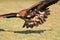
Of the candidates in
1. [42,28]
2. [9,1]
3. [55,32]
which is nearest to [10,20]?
[42,28]

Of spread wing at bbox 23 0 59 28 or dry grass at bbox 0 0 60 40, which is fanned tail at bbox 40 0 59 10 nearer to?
spread wing at bbox 23 0 59 28

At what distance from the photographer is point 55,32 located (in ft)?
22.7

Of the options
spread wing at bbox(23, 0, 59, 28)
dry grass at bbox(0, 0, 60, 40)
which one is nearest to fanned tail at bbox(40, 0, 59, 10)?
spread wing at bbox(23, 0, 59, 28)

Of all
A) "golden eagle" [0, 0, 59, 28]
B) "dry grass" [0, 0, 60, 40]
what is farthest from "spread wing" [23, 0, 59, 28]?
"dry grass" [0, 0, 60, 40]

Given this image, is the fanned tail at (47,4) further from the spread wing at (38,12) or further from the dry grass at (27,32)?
the dry grass at (27,32)

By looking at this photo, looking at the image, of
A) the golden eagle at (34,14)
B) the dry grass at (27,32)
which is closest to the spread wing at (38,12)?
the golden eagle at (34,14)

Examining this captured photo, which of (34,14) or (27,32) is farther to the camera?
(27,32)

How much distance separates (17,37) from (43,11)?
949mm

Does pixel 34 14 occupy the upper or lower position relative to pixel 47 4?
lower

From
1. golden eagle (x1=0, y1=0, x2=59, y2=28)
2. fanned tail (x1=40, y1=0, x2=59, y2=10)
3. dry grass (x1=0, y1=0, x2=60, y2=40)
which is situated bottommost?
dry grass (x1=0, y1=0, x2=60, y2=40)

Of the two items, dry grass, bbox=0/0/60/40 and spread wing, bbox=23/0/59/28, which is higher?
spread wing, bbox=23/0/59/28

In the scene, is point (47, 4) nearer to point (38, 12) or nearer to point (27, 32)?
point (38, 12)

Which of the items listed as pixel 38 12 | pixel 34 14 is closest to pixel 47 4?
pixel 38 12

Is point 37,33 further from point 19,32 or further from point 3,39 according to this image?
point 3,39
